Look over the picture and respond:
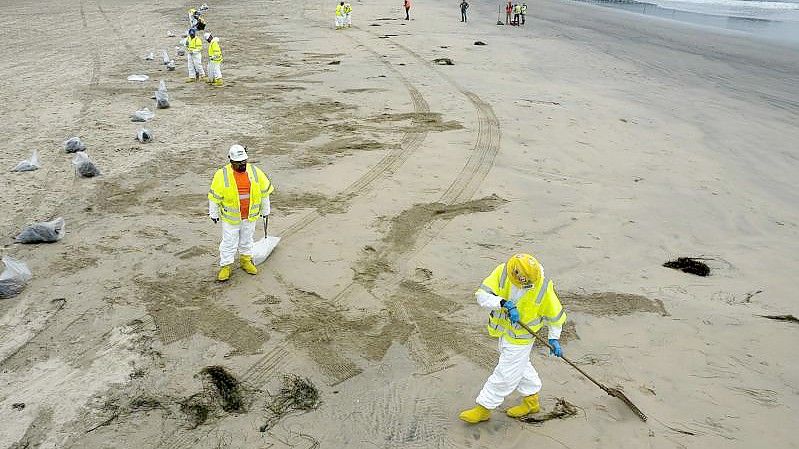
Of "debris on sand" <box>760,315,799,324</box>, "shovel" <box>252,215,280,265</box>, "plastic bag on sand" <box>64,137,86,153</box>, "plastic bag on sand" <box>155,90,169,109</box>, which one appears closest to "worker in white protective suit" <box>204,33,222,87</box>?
"plastic bag on sand" <box>155,90,169,109</box>

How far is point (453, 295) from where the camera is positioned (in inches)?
296

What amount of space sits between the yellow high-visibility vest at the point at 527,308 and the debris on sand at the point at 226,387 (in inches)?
103

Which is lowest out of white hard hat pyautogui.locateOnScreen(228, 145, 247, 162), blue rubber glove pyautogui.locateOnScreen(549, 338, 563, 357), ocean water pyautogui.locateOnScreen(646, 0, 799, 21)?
blue rubber glove pyautogui.locateOnScreen(549, 338, 563, 357)

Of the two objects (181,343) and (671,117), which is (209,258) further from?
(671,117)

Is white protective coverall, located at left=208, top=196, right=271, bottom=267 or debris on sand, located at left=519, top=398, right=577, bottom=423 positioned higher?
white protective coverall, located at left=208, top=196, right=271, bottom=267

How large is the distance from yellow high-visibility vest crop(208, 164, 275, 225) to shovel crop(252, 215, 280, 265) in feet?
2.04

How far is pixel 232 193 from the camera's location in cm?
717

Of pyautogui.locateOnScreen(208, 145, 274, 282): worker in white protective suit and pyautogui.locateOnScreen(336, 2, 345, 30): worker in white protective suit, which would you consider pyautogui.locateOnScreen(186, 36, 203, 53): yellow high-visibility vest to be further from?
pyautogui.locateOnScreen(336, 2, 345, 30): worker in white protective suit

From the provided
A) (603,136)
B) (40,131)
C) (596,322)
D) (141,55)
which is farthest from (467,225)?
(141,55)

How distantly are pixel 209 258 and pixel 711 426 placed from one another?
21.0 ft

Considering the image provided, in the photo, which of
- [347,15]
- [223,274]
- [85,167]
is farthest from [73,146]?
[347,15]

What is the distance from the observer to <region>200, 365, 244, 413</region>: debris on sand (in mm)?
5574

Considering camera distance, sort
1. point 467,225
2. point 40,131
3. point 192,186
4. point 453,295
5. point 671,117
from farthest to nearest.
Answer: point 671,117 → point 40,131 → point 192,186 → point 467,225 → point 453,295

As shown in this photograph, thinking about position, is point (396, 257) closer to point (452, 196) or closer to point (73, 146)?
point (452, 196)
